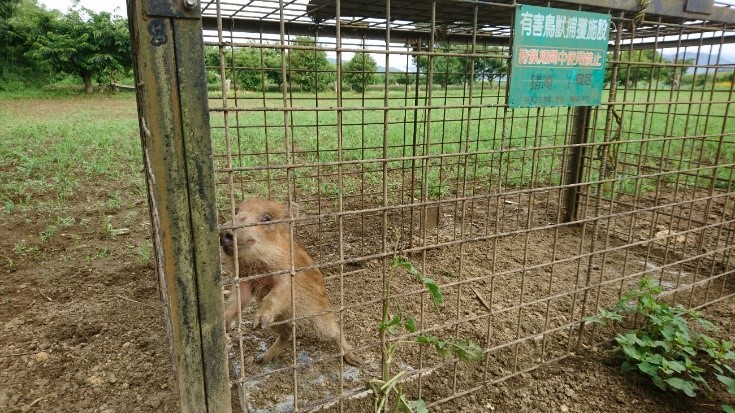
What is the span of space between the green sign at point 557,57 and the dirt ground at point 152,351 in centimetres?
102

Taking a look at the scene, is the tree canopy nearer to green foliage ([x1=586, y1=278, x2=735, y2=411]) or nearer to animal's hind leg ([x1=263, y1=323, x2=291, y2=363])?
animal's hind leg ([x1=263, y1=323, x2=291, y2=363])

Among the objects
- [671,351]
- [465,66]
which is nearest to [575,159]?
[671,351]

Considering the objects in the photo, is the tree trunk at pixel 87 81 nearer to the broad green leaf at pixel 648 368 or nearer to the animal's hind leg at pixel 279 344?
the animal's hind leg at pixel 279 344

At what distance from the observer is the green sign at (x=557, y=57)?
2320mm

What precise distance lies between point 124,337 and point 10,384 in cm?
67

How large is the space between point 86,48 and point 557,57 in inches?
1146

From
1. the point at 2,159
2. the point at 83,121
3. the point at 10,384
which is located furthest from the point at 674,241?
the point at 83,121

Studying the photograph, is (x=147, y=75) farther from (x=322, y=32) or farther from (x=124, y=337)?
(x=322, y=32)

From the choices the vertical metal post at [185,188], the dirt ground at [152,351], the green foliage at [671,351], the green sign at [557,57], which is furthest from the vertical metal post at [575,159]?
the vertical metal post at [185,188]

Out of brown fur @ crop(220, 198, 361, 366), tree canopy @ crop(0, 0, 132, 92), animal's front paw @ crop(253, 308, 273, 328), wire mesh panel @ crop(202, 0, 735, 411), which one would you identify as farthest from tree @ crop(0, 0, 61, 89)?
animal's front paw @ crop(253, 308, 273, 328)

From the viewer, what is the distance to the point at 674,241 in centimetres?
505

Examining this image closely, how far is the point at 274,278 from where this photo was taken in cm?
298

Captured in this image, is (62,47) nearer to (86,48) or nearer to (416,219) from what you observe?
(86,48)

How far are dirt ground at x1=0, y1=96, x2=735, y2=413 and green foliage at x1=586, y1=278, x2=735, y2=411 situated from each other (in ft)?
0.46
